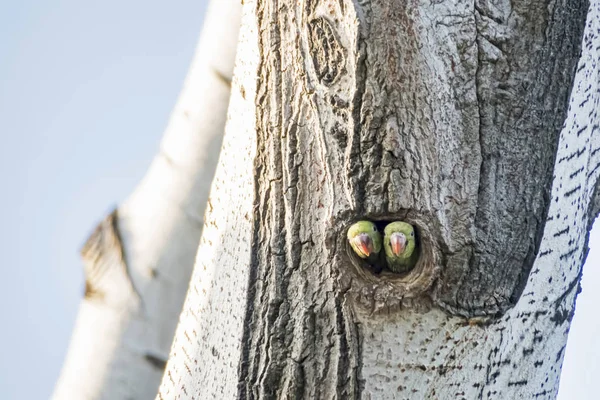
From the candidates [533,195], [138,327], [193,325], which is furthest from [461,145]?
[138,327]

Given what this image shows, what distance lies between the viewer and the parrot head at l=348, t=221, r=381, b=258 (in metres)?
0.65

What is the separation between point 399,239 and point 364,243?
0.03 metres

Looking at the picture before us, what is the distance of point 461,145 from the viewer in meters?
0.65

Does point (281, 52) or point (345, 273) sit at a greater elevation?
point (281, 52)

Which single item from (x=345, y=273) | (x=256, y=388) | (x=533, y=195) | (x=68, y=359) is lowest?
(x=68, y=359)

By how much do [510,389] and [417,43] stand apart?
12.2 inches

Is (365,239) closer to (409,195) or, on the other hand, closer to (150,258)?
(409,195)

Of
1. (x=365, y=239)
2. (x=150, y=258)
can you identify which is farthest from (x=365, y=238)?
(x=150, y=258)

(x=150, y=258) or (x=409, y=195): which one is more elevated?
(x=409, y=195)

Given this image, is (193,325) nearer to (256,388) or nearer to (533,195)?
(256,388)

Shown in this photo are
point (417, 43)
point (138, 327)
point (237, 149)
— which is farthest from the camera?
point (138, 327)

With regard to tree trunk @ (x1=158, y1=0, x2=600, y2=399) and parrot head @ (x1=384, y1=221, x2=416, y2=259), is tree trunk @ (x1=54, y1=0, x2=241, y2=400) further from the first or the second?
parrot head @ (x1=384, y1=221, x2=416, y2=259)

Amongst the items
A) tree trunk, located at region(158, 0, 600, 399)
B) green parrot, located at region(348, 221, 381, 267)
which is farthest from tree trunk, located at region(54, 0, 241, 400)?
green parrot, located at region(348, 221, 381, 267)

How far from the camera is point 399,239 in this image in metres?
0.64
